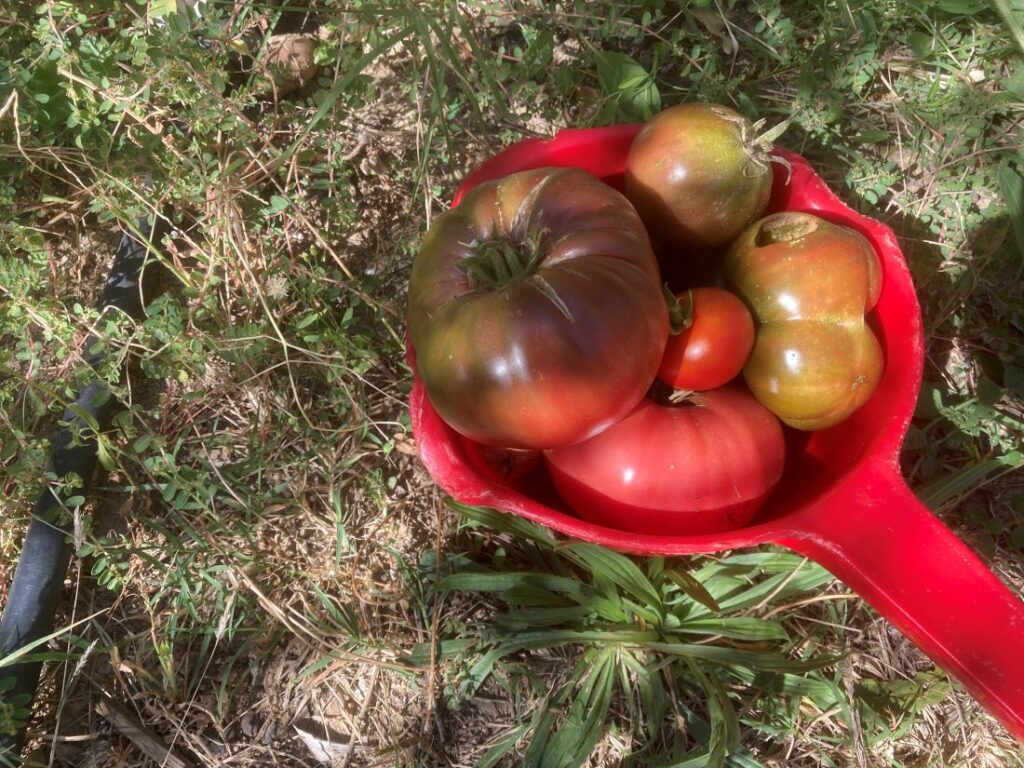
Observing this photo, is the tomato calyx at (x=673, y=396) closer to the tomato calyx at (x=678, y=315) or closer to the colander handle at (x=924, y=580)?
the tomato calyx at (x=678, y=315)

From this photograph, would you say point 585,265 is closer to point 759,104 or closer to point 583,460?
point 583,460

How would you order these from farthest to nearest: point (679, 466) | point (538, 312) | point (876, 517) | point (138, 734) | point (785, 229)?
point (138, 734) → point (785, 229) → point (679, 466) → point (876, 517) → point (538, 312)

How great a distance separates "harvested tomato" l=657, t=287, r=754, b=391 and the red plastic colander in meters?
0.32

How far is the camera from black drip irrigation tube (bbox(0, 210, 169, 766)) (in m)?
2.07

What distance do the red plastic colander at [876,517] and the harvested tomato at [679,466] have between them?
0.29ft

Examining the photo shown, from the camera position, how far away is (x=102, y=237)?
255 cm

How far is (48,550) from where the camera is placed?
86.6 inches

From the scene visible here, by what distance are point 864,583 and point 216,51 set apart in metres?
2.08

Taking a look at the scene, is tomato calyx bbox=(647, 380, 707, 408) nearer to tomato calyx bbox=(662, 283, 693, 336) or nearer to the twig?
tomato calyx bbox=(662, 283, 693, 336)

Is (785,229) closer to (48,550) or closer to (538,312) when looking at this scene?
(538,312)

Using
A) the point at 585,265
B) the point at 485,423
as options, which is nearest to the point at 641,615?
the point at 485,423

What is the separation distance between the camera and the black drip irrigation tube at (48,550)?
6.78ft

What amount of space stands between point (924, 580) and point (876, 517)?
5.4 inches

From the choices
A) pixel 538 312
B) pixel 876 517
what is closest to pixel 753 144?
pixel 538 312
